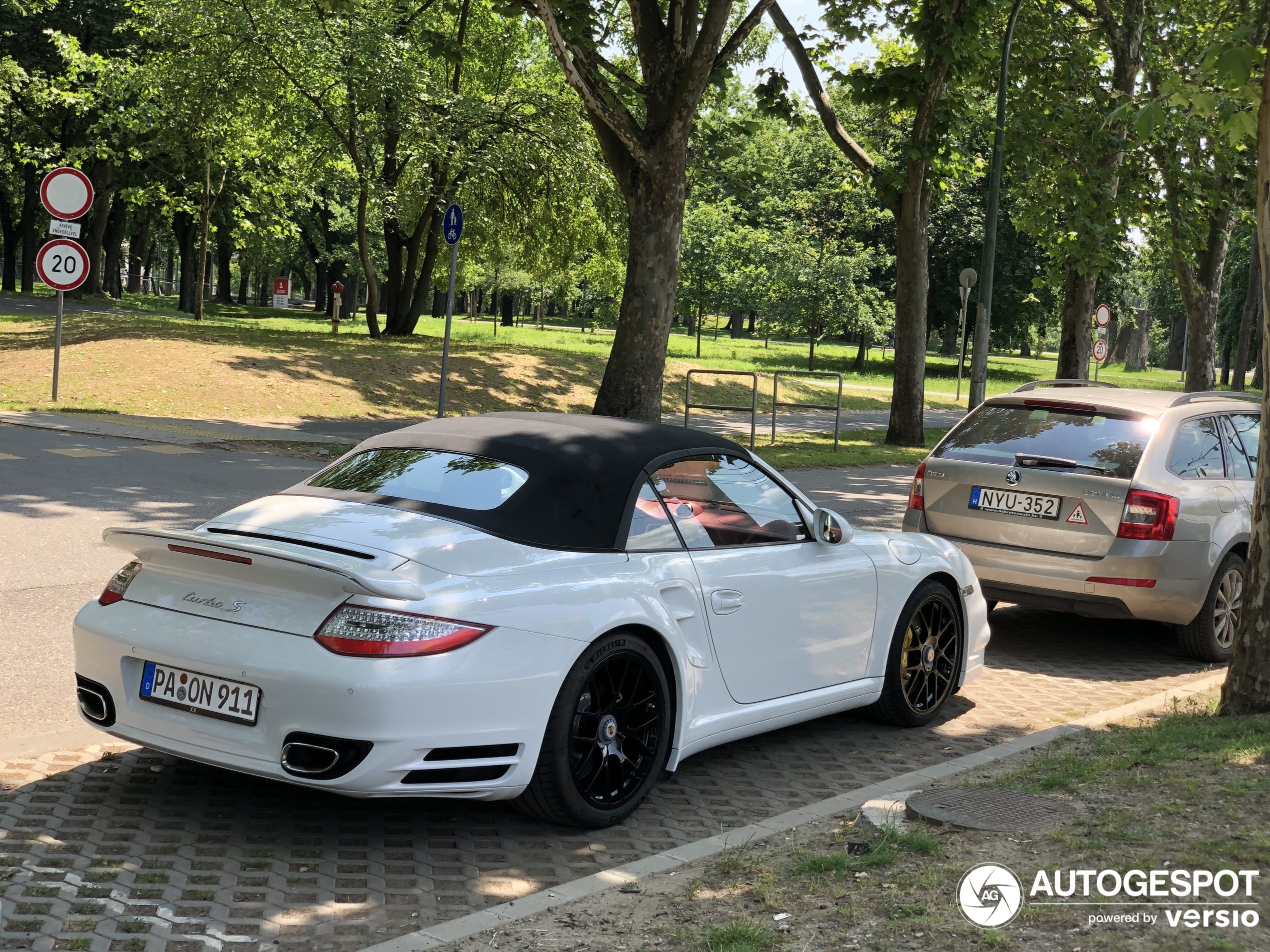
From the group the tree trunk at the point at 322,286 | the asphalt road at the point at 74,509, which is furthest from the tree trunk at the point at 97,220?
the asphalt road at the point at 74,509

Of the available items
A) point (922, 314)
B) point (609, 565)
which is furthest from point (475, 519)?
point (922, 314)

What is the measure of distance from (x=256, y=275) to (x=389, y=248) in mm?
61072

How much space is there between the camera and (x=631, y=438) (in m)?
5.38

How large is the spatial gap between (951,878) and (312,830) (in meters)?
2.21

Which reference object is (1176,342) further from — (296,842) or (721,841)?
(296,842)

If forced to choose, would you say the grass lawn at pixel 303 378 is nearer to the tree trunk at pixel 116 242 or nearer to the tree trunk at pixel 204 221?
the tree trunk at pixel 204 221

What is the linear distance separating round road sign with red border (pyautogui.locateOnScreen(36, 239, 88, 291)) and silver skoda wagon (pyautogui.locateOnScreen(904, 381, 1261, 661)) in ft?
45.2

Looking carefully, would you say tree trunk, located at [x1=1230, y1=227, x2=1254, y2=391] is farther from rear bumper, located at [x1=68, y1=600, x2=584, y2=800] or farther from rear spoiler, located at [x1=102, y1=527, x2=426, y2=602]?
rear spoiler, located at [x1=102, y1=527, x2=426, y2=602]

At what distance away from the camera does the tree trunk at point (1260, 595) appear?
19.0 feet

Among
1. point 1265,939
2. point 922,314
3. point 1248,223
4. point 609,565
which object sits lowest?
point 1265,939

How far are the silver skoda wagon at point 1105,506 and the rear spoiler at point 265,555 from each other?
16.5ft

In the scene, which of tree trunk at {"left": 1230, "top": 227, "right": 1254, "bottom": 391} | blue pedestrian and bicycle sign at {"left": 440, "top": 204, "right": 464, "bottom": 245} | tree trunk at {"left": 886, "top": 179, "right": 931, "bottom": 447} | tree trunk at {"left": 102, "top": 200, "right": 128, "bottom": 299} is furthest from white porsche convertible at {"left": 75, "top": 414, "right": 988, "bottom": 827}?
tree trunk at {"left": 102, "top": 200, "right": 128, "bottom": 299}

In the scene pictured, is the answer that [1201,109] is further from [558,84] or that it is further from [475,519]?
[558,84]

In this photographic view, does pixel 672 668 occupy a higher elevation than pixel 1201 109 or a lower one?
lower
